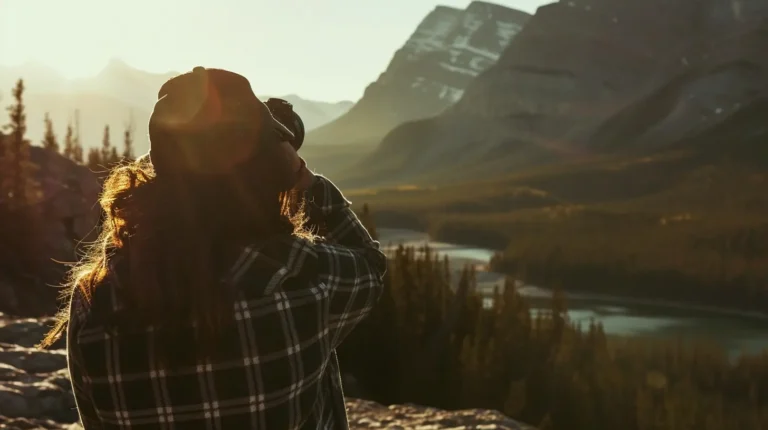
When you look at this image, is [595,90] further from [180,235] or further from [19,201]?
[180,235]

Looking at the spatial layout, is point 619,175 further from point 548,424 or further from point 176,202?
point 176,202

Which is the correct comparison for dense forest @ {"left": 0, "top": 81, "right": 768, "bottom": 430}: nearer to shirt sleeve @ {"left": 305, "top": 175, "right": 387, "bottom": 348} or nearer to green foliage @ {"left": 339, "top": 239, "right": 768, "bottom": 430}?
green foliage @ {"left": 339, "top": 239, "right": 768, "bottom": 430}

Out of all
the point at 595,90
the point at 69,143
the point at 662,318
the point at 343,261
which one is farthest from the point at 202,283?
the point at 595,90

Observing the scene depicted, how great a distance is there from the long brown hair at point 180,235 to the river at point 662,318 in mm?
19007

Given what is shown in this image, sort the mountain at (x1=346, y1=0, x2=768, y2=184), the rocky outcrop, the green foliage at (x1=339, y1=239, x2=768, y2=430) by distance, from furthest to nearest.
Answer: the mountain at (x1=346, y1=0, x2=768, y2=184)
the rocky outcrop
the green foliage at (x1=339, y1=239, x2=768, y2=430)

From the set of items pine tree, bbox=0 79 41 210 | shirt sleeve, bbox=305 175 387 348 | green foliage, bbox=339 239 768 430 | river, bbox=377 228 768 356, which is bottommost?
river, bbox=377 228 768 356

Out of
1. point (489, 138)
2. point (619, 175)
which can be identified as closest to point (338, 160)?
point (489, 138)

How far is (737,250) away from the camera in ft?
100

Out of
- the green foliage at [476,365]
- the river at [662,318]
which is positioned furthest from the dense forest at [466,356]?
the river at [662,318]

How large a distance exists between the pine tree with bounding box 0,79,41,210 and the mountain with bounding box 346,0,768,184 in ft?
217

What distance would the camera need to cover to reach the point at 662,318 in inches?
984

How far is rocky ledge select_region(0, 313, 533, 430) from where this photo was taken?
3454mm

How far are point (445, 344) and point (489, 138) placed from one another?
9874 centimetres

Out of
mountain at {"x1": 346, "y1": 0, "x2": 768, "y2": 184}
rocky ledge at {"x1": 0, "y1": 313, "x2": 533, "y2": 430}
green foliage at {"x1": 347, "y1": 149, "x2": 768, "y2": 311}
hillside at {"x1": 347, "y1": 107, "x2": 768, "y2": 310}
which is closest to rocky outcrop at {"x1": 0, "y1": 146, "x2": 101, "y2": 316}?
rocky ledge at {"x1": 0, "y1": 313, "x2": 533, "y2": 430}
